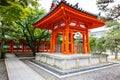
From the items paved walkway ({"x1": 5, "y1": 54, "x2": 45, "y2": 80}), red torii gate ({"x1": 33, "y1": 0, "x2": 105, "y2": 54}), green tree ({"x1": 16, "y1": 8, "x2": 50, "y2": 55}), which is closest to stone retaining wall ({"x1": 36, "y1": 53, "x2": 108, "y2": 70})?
red torii gate ({"x1": 33, "y1": 0, "x2": 105, "y2": 54})

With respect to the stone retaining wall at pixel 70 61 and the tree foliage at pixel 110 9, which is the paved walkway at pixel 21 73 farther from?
the tree foliage at pixel 110 9

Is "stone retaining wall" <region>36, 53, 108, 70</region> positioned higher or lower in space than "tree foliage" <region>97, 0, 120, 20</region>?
lower

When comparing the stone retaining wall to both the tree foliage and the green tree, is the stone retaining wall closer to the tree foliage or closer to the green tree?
the tree foliage

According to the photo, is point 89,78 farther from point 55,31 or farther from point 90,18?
point 55,31

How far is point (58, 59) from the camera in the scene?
296 inches

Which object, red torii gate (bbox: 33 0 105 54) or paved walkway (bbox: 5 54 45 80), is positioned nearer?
paved walkway (bbox: 5 54 45 80)

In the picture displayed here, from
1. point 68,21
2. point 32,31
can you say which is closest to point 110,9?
point 68,21

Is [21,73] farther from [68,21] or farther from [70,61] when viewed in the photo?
[68,21]

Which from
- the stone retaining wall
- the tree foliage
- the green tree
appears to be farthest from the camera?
the green tree

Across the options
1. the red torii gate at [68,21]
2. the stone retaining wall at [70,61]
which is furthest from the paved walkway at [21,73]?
the red torii gate at [68,21]

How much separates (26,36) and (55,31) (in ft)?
20.2

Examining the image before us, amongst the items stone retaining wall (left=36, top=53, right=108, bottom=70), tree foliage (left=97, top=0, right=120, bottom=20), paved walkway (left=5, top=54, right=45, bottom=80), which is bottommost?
paved walkway (left=5, top=54, right=45, bottom=80)

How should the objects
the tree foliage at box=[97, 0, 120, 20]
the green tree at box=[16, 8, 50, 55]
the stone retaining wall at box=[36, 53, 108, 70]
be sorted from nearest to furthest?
the tree foliage at box=[97, 0, 120, 20] < the stone retaining wall at box=[36, 53, 108, 70] < the green tree at box=[16, 8, 50, 55]

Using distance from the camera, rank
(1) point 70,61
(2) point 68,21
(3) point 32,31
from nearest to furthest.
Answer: (1) point 70,61 → (2) point 68,21 → (3) point 32,31
